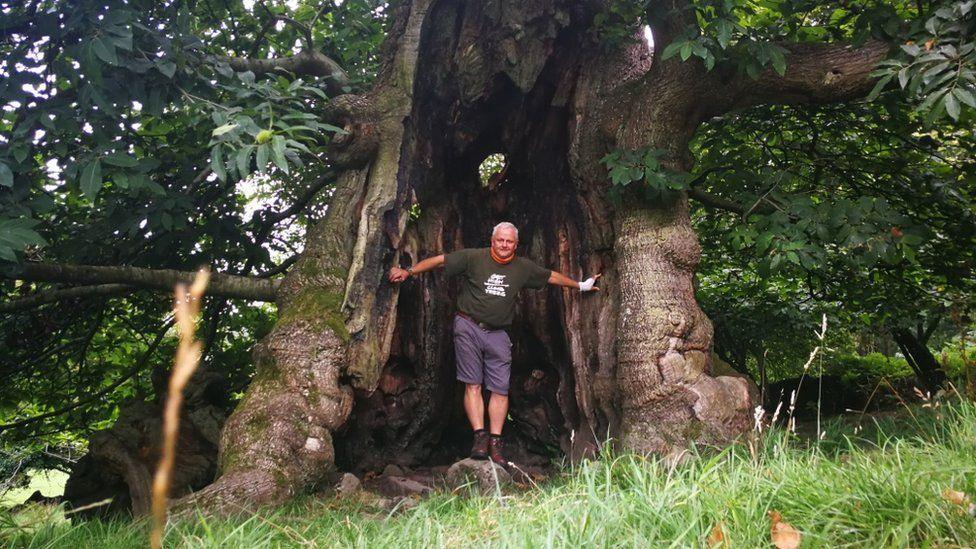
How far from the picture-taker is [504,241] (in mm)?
5906

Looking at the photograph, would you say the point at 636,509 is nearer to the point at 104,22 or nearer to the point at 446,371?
the point at 104,22

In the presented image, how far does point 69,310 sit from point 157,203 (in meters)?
1.97

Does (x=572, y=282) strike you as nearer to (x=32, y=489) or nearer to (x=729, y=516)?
(x=729, y=516)

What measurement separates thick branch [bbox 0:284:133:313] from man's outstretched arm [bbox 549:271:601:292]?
362 centimetres

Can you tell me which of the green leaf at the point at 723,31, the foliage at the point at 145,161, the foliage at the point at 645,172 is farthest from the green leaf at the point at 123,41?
the green leaf at the point at 723,31

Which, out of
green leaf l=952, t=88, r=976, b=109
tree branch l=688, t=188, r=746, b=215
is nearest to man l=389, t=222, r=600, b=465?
tree branch l=688, t=188, r=746, b=215

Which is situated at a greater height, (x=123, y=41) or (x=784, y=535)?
(x=123, y=41)

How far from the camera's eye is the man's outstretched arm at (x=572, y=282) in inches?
227

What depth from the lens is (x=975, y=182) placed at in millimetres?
5801

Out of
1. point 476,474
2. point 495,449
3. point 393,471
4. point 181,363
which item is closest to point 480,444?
point 495,449

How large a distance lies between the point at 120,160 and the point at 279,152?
1.25 metres

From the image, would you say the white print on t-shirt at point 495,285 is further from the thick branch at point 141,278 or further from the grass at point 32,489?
the grass at point 32,489

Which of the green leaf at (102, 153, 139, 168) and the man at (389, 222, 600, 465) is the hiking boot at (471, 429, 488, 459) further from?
the green leaf at (102, 153, 139, 168)

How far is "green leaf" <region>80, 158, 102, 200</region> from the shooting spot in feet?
13.2
